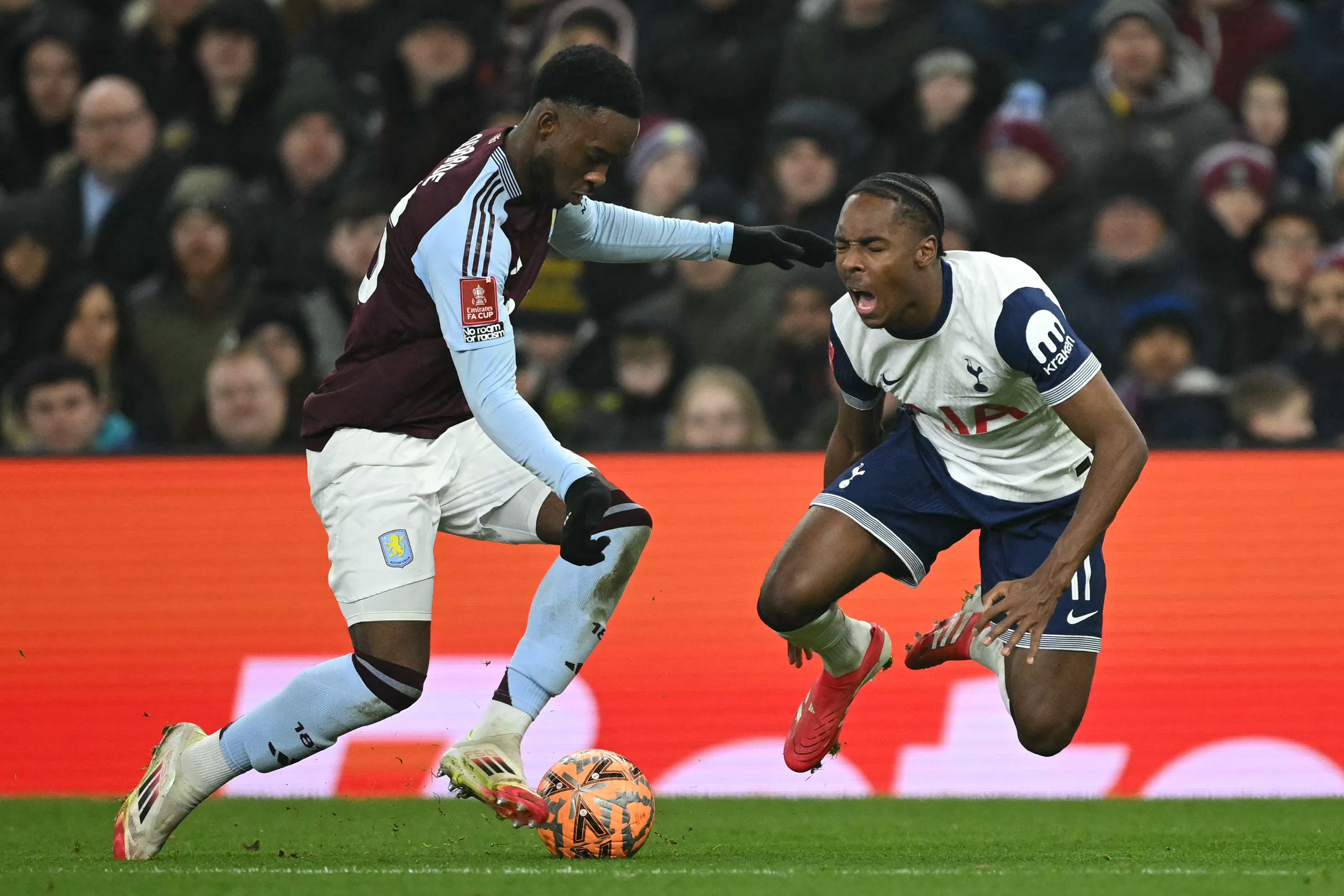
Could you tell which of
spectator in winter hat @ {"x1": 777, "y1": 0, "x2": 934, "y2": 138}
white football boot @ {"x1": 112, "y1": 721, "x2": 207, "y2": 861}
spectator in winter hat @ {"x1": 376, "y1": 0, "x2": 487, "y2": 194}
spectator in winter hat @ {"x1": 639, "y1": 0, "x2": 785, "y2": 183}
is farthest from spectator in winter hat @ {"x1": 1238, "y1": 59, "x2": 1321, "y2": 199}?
white football boot @ {"x1": 112, "y1": 721, "x2": 207, "y2": 861}

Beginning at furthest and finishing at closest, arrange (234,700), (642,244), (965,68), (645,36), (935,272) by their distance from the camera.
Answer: (645,36)
(965,68)
(234,700)
(642,244)
(935,272)

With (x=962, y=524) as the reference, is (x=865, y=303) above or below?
above

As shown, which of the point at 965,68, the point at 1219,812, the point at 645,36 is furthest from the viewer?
the point at 645,36

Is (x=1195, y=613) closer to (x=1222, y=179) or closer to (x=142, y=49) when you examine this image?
(x=1222, y=179)

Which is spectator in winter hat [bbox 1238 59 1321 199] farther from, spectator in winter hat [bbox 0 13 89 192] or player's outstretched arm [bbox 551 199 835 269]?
spectator in winter hat [bbox 0 13 89 192]

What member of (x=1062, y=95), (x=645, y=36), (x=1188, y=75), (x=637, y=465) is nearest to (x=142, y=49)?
(x=645, y=36)

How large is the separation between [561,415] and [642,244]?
2.90 m

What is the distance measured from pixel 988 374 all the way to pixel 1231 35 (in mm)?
5362

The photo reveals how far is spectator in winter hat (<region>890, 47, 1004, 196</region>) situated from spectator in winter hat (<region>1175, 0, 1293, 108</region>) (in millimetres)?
1339

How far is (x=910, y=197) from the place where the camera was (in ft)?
17.1

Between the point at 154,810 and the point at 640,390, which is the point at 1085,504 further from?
the point at 640,390

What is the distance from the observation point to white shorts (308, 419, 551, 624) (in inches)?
202

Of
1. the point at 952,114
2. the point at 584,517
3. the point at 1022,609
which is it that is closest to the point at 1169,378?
the point at 952,114

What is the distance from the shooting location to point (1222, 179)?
8938mm
